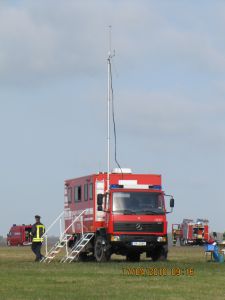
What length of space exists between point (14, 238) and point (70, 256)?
43410mm

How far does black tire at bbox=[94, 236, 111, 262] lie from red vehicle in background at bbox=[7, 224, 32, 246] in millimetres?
40681

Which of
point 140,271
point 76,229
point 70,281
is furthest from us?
point 76,229

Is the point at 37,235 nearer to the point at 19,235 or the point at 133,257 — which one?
the point at 133,257

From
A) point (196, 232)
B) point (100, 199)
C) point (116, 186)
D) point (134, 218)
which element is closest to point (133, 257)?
point (134, 218)

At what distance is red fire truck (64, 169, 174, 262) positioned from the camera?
111 feet

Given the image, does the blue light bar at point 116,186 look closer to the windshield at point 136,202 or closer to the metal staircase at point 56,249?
the windshield at point 136,202

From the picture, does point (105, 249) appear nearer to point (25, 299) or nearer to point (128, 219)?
point (128, 219)

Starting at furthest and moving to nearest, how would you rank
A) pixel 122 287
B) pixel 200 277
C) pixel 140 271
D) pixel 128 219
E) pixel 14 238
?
1. pixel 14 238
2. pixel 128 219
3. pixel 140 271
4. pixel 200 277
5. pixel 122 287

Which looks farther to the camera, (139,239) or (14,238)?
(14,238)

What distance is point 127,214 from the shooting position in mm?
33750

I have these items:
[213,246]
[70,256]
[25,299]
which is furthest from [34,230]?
[25,299]

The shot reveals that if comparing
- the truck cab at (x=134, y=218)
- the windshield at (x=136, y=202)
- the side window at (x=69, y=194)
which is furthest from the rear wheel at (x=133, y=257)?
the side window at (x=69, y=194)

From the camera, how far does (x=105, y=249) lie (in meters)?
34.2

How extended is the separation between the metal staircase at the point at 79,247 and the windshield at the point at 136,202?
2517 mm
